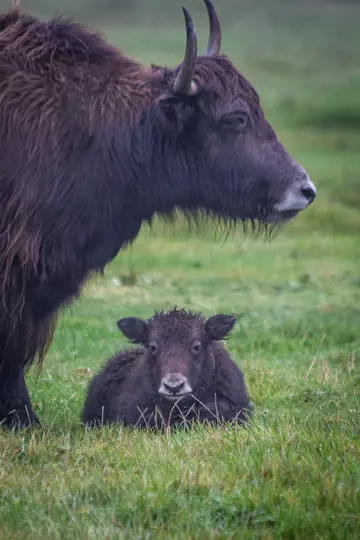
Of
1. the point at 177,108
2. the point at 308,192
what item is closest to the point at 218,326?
the point at 308,192

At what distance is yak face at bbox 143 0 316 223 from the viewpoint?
699cm

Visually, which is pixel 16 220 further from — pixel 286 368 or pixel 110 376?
pixel 286 368

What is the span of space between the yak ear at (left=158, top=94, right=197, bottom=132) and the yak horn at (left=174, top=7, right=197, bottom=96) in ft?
0.17

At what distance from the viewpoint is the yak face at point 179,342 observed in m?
8.05

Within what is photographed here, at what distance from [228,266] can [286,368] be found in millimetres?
8239

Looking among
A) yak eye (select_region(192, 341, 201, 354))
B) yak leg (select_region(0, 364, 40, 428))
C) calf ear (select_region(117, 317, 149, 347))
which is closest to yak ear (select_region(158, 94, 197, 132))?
yak eye (select_region(192, 341, 201, 354))

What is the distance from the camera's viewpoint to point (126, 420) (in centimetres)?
810

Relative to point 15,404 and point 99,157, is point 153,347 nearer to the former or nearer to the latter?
point 15,404

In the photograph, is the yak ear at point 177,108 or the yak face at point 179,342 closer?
the yak ear at point 177,108

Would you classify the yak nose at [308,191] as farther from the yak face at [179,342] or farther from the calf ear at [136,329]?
the calf ear at [136,329]

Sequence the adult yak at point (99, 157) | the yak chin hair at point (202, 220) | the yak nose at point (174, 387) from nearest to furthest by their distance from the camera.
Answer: the adult yak at point (99, 157), the yak chin hair at point (202, 220), the yak nose at point (174, 387)

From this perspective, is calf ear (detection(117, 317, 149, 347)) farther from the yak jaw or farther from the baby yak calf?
the yak jaw

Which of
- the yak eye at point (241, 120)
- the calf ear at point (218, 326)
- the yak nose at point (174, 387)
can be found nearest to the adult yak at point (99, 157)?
the yak eye at point (241, 120)

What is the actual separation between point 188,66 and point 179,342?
2.32 metres
